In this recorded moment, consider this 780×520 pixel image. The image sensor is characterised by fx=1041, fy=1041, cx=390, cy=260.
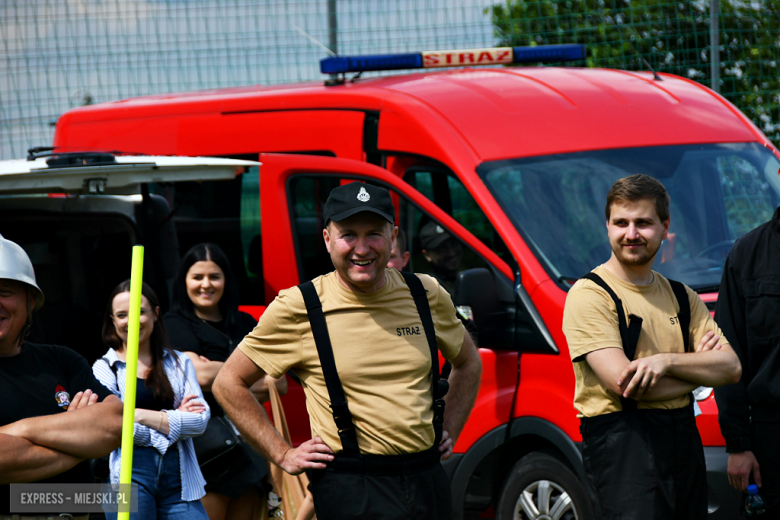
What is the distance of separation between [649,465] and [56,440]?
1.90m

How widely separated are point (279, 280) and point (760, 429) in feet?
9.42

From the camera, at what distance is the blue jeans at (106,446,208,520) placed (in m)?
4.32

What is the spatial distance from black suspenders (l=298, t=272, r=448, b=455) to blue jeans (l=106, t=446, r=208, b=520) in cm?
143

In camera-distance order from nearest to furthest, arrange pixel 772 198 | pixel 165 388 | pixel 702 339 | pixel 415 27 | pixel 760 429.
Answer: pixel 702 339 < pixel 760 429 < pixel 165 388 < pixel 772 198 < pixel 415 27

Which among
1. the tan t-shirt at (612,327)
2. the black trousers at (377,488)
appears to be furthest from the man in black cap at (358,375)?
the tan t-shirt at (612,327)

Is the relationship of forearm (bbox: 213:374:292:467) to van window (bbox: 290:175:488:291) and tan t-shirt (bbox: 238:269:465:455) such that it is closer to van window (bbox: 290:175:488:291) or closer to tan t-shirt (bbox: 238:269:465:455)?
tan t-shirt (bbox: 238:269:465:455)

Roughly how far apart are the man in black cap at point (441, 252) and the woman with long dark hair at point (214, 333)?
99cm

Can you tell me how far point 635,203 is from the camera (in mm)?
3639

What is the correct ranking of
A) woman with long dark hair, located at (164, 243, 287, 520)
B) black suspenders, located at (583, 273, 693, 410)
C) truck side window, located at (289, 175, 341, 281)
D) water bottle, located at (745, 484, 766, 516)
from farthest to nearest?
truck side window, located at (289, 175, 341, 281) < woman with long dark hair, located at (164, 243, 287, 520) < water bottle, located at (745, 484, 766, 516) < black suspenders, located at (583, 273, 693, 410)

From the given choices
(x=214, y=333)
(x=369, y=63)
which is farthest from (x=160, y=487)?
(x=369, y=63)

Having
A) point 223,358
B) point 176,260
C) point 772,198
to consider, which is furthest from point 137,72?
point 772,198

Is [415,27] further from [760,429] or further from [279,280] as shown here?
[760,429]

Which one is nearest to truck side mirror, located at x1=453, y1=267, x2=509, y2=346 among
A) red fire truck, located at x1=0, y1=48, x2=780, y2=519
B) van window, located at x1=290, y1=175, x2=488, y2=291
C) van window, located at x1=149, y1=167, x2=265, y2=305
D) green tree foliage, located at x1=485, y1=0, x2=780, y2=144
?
red fire truck, located at x1=0, y1=48, x2=780, y2=519

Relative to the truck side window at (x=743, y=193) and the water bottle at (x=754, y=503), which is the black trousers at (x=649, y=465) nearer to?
the water bottle at (x=754, y=503)
